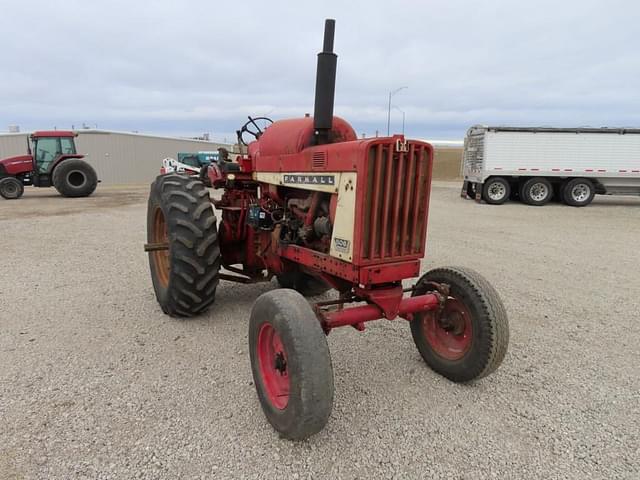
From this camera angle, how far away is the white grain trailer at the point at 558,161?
14.9m

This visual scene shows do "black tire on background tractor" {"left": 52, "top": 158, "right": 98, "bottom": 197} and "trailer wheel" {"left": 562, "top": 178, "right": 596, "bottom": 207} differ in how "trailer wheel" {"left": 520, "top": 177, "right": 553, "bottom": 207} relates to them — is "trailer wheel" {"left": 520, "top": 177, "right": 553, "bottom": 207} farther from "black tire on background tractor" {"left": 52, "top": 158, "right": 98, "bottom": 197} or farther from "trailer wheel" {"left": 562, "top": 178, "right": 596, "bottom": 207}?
"black tire on background tractor" {"left": 52, "top": 158, "right": 98, "bottom": 197}

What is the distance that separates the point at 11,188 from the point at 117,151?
45.3ft

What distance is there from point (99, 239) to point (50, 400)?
19.0 ft

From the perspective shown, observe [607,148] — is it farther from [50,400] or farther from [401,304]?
[50,400]

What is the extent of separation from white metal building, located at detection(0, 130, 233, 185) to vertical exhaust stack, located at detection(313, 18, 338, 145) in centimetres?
2871

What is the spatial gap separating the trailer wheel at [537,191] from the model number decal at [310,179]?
13.8 m

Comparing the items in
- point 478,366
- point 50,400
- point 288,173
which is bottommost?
point 50,400

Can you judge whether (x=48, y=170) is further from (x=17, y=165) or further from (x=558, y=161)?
(x=558, y=161)

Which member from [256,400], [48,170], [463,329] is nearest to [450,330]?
[463,329]

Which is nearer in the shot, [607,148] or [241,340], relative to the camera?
[241,340]

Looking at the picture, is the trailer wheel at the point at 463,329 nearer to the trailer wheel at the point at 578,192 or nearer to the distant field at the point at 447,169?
the trailer wheel at the point at 578,192

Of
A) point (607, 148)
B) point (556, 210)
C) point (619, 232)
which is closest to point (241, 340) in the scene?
point (619, 232)

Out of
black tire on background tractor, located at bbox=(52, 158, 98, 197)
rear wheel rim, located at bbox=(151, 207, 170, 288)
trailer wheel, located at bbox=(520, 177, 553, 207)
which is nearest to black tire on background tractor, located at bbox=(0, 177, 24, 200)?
black tire on background tractor, located at bbox=(52, 158, 98, 197)

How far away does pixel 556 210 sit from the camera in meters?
13.8
